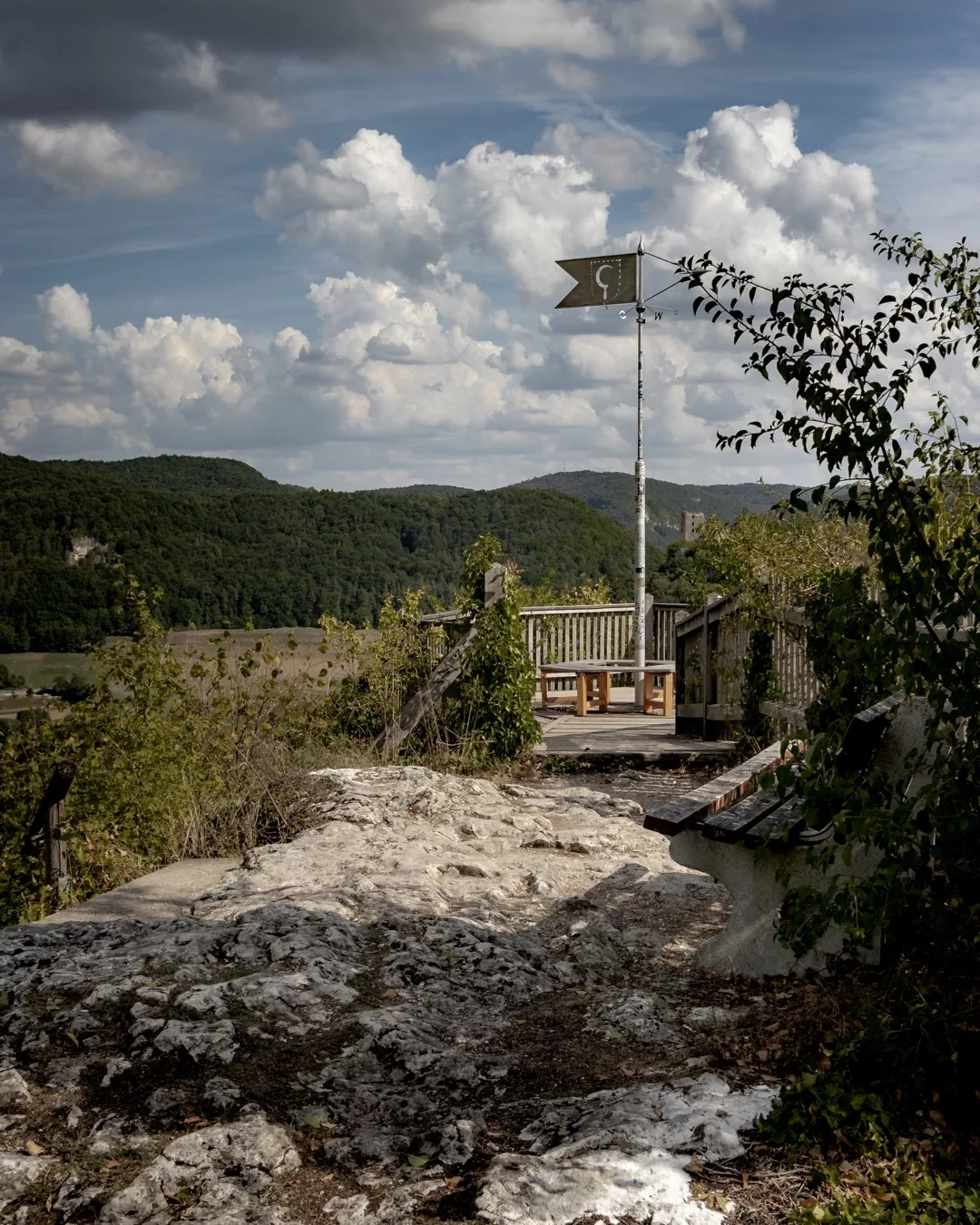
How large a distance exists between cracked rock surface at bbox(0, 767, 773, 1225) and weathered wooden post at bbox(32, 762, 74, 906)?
1.77 meters

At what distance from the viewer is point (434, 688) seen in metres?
11.6

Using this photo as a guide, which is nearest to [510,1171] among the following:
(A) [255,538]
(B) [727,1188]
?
(B) [727,1188]

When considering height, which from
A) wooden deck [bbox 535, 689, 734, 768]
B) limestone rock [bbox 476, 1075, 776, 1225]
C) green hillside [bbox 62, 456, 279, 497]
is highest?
green hillside [bbox 62, 456, 279, 497]

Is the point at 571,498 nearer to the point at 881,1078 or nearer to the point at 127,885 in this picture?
the point at 127,885

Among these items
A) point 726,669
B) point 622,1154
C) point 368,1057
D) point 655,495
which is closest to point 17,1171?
point 368,1057

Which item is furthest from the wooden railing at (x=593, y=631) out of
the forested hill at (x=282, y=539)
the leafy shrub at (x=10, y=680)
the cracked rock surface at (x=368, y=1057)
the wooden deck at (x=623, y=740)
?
the cracked rock surface at (x=368, y=1057)

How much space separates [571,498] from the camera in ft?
149

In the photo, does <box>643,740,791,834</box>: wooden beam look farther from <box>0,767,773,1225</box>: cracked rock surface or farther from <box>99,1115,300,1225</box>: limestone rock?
<box>99,1115,300,1225</box>: limestone rock

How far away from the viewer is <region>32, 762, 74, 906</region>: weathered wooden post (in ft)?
25.6

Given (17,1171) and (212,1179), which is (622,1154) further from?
(17,1171)

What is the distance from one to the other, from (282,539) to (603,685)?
86.0 feet

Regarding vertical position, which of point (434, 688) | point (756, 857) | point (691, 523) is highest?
point (691, 523)

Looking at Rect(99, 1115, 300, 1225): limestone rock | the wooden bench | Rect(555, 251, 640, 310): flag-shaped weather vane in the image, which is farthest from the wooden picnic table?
Rect(99, 1115, 300, 1225): limestone rock

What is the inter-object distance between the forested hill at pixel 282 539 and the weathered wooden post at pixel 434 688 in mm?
12175
